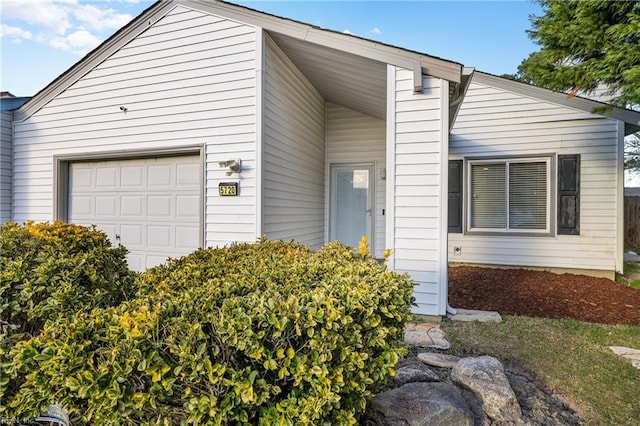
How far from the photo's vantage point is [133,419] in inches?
54.7

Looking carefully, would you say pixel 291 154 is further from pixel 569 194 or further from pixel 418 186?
pixel 569 194

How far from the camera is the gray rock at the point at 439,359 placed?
268cm

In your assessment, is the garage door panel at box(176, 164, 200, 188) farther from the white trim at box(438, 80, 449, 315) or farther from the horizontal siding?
the white trim at box(438, 80, 449, 315)

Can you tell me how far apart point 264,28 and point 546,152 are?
5669 mm

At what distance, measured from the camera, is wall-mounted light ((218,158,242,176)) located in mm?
4910

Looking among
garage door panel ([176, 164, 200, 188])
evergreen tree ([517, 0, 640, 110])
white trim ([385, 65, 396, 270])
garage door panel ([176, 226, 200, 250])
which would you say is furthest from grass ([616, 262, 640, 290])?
garage door panel ([176, 164, 200, 188])

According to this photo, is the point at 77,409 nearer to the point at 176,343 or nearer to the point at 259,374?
the point at 176,343

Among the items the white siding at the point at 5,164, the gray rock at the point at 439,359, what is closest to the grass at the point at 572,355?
the gray rock at the point at 439,359

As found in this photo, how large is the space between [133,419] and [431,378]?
6.15ft

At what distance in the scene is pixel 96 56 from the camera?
227 inches

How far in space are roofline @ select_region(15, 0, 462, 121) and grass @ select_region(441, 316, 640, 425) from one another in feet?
9.56

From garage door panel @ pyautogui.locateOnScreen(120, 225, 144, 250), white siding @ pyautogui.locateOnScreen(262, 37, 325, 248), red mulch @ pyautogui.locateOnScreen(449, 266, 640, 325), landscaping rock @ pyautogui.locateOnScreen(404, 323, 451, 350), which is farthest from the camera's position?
garage door panel @ pyautogui.locateOnScreen(120, 225, 144, 250)

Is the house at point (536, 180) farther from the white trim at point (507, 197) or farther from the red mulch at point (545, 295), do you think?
the red mulch at point (545, 295)

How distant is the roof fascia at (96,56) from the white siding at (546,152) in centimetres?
597
